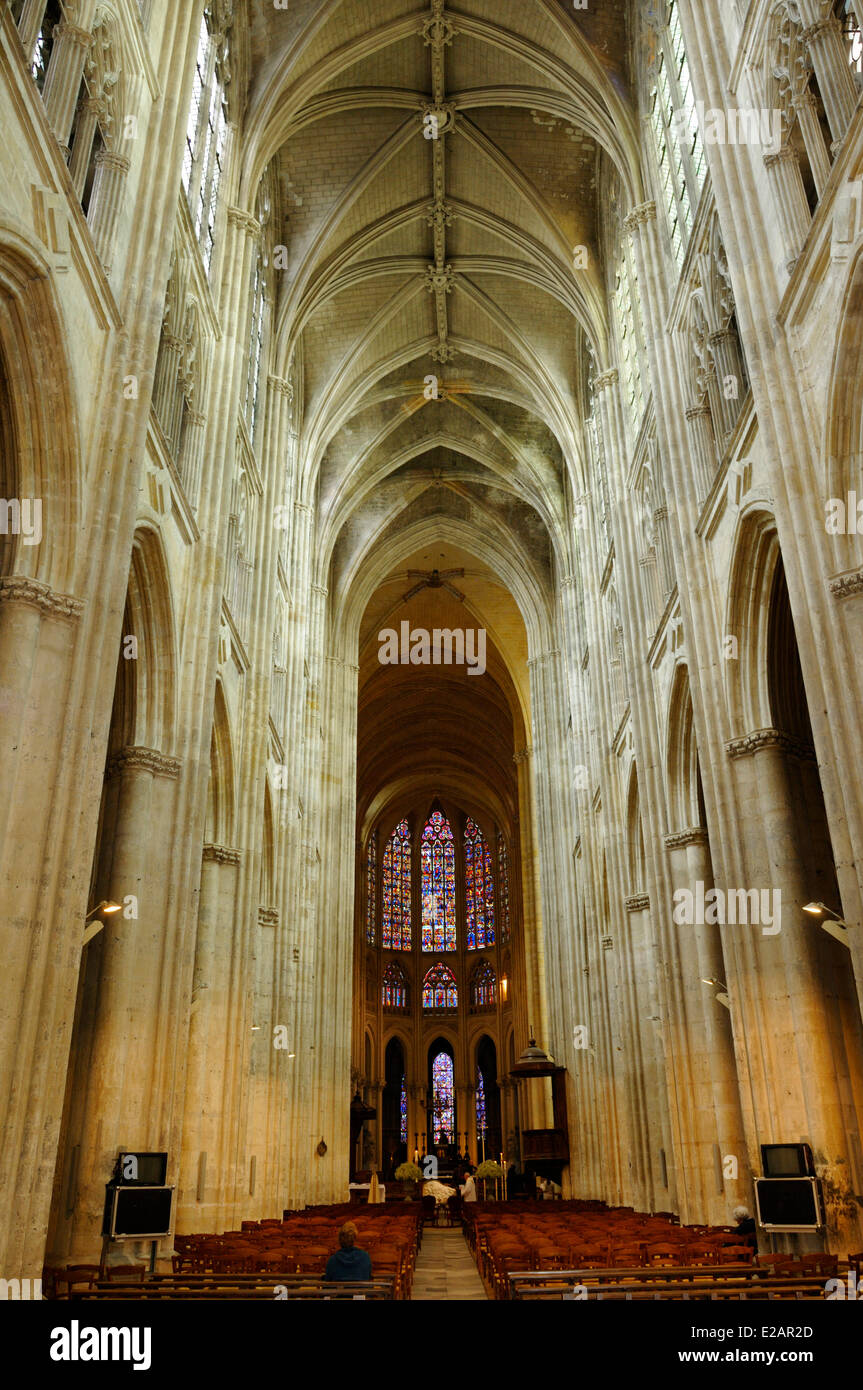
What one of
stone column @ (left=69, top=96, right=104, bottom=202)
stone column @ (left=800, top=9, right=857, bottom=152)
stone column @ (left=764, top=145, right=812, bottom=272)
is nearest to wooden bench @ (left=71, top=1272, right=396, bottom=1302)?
stone column @ (left=69, top=96, right=104, bottom=202)

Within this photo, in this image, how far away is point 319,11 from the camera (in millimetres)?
20938

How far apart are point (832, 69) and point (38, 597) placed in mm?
9839

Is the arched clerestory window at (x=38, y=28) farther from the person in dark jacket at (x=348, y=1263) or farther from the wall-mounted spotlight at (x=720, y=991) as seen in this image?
the wall-mounted spotlight at (x=720, y=991)

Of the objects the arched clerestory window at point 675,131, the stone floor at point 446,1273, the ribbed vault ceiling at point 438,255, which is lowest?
the stone floor at point 446,1273

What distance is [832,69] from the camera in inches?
434

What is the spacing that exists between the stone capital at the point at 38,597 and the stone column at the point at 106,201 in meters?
4.22

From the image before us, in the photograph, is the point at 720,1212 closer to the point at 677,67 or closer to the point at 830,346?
the point at 830,346

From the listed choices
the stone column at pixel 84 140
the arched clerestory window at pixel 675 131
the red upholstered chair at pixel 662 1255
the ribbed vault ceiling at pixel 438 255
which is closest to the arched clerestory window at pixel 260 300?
the ribbed vault ceiling at pixel 438 255

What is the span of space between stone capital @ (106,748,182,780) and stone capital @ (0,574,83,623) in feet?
13.9

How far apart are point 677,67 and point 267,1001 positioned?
19761mm

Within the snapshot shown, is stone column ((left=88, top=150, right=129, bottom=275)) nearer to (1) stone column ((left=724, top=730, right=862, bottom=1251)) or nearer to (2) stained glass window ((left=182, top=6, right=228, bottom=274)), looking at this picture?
(2) stained glass window ((left=182, top=6, right=228, bottom=274))

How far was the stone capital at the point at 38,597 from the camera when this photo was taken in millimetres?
10125

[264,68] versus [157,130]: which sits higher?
[264,68]

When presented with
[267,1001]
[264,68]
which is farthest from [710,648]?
[264,68]
